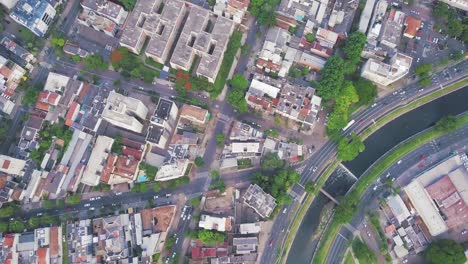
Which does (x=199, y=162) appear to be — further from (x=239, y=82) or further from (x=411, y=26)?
(x=411, y=26)

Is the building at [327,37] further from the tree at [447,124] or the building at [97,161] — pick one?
the building at [97,161]

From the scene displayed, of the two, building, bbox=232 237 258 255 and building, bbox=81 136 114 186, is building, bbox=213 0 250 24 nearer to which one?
building, bbox=81 136 114 186

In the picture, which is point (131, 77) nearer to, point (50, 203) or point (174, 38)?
point (174, 38)

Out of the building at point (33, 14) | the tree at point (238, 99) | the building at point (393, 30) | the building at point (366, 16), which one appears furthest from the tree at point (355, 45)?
the building at point (33, 14)

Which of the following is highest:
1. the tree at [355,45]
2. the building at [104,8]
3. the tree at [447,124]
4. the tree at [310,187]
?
the tree at [355,45]

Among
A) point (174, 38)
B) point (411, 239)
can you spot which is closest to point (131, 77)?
point (174, 38)

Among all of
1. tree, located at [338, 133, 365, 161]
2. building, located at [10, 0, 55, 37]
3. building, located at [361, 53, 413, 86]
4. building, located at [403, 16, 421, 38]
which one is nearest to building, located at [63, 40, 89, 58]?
building, located at [10, 0, 55, 37]
